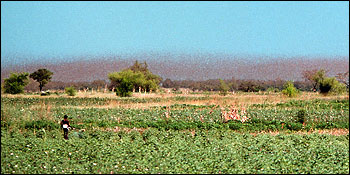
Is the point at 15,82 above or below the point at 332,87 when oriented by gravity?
above

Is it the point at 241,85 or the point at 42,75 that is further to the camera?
the point at 241,85

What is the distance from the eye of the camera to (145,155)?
27.7 feet

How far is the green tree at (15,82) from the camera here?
106ft

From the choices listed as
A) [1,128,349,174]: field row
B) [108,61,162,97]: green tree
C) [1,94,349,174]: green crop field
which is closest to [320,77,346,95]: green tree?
[108,61,162,97]: green tree

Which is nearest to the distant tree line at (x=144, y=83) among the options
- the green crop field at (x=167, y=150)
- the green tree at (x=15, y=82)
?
the green tree at (x=15, y=82)

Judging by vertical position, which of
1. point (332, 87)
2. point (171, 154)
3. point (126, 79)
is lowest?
point (171, 154)

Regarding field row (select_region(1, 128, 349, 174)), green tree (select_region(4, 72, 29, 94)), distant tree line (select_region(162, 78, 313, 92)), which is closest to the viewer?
field row (select_region(1, 128, 349, 174))

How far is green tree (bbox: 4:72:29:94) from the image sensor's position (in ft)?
106

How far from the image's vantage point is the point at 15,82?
32781mm

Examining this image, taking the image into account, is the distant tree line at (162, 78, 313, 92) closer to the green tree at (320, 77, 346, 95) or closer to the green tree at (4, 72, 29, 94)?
the green tree at (320, 77, 346, 95)

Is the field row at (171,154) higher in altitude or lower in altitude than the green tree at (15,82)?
lower

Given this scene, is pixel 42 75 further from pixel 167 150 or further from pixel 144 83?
pixel 167 150

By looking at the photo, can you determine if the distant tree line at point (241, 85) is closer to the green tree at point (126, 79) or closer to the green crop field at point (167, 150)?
the green tree at point (126, 79)

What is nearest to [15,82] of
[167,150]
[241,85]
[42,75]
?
[42,75]
